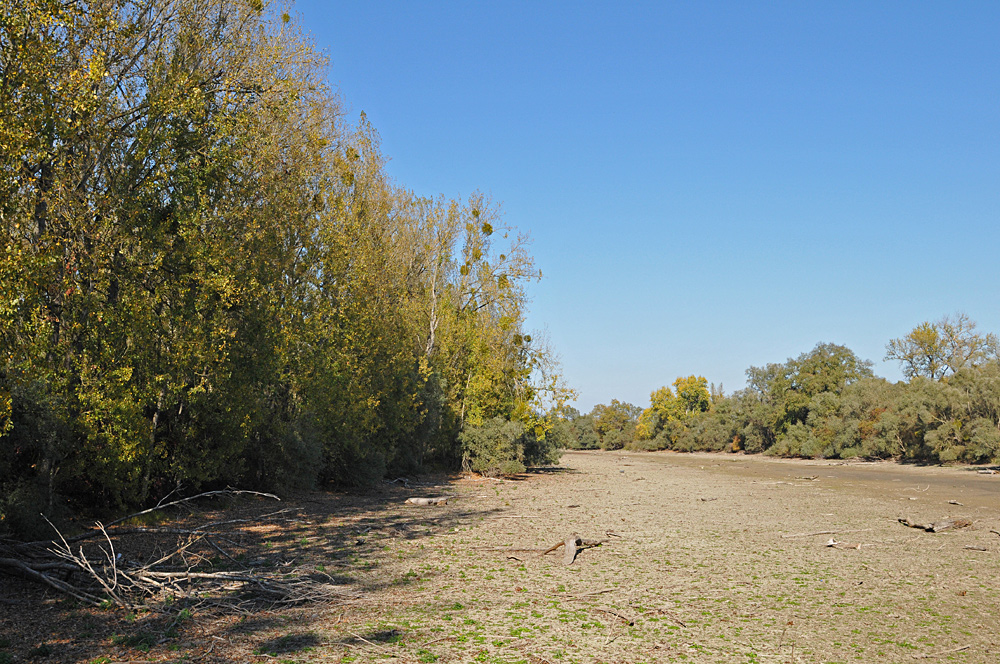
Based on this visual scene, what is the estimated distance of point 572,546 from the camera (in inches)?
446

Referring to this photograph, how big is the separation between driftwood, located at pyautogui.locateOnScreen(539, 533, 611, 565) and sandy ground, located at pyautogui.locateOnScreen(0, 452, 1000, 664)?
0.41 ft

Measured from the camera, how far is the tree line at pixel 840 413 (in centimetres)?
4003

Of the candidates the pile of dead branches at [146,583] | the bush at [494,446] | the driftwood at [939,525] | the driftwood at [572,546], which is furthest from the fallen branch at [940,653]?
the bush at [494,446]

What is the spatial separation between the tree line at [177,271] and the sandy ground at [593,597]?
2957mm

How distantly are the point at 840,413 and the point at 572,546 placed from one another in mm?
52888

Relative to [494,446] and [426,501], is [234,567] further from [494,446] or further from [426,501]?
[494,446]

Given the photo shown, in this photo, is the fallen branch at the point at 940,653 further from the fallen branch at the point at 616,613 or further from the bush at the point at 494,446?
the bush at the point at 494,446

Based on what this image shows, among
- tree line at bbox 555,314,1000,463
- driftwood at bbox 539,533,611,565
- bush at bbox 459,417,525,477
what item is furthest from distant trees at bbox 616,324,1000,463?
driftwood at bbox 539,533,611,565

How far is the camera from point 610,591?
898cm

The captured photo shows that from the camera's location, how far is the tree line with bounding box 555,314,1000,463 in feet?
131

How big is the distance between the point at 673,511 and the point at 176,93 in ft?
49.2

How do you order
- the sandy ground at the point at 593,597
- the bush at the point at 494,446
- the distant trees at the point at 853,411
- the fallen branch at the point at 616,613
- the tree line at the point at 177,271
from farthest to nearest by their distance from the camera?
the distant trees at the point at 853,411
the bush at the point at 494,446
the tree line at the point at 177,271
the fallen branch at the point at 616,613
the sandy ground at the point at 593,597

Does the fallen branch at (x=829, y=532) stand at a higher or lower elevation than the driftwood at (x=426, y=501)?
higher

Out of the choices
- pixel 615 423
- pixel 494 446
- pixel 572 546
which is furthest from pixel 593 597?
pixel 615 423
